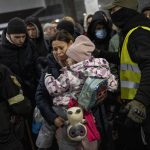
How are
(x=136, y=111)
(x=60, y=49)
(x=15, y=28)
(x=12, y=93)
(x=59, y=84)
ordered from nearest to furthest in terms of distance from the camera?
1. (x=136, y=111)
2. (x=12, y=93)
3. (x=59, y=84)
4. (x=60, y=49)
5. (x=15, y=28)

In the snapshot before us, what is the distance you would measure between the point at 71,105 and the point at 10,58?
1814 millimetres

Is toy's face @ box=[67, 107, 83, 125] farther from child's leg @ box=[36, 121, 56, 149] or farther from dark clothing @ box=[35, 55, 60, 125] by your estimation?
child's leg @ box=[36, 121, 56, 149]

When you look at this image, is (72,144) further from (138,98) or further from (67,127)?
(138,98)

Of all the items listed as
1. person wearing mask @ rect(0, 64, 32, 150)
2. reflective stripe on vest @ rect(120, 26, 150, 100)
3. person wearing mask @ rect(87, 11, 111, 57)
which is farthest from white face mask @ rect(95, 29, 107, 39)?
person wearing mask @ rect(0, 64, 32, 150)

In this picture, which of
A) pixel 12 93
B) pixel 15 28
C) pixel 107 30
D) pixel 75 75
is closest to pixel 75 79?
A: pixel 75 75

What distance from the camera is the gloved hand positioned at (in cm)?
325

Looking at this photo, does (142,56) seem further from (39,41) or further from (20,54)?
(39,41)

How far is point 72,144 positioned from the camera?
3.79m

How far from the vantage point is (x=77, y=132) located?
3.64 m

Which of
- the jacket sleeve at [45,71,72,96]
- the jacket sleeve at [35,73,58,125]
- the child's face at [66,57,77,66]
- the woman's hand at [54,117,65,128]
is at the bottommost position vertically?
the woman's hand at [54,117,65,128]

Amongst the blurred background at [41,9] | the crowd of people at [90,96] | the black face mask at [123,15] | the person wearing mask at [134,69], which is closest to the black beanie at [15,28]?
the crowd of people at [90,96]

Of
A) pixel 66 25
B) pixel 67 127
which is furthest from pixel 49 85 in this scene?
pixel 66 25

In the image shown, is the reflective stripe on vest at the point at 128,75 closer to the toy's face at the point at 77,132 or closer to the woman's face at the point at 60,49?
the toy's face at the point at 77,132

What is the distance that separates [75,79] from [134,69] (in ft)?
1.85
